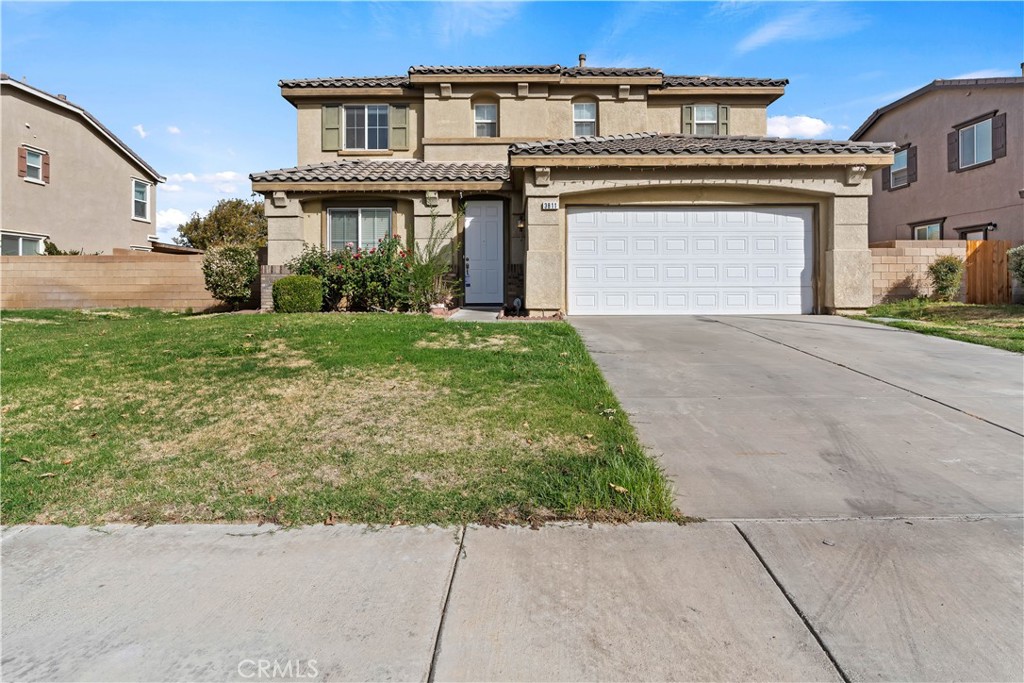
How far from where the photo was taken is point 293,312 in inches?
497

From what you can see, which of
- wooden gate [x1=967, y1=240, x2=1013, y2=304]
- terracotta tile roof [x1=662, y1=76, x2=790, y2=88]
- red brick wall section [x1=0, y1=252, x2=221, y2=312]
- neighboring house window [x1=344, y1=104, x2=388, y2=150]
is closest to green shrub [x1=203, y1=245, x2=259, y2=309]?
red brick wall section [x1=0, y1=252, x2=221, y2=312]

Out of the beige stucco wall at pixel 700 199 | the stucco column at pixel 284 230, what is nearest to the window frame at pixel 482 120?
the stucco column at pixel 284 230

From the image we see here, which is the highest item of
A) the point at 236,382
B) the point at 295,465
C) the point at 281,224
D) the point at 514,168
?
the point at 514,168

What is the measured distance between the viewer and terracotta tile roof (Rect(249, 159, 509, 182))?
1529cm

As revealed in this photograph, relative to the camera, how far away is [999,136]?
18.6 m

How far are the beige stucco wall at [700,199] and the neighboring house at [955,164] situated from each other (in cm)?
913

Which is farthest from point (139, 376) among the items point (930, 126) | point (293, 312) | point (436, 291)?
point (930, 126)

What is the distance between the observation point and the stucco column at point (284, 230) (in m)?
15.4

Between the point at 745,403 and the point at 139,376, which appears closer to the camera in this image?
the point at 745,403

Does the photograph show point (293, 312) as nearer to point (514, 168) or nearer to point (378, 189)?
point (378, 189)

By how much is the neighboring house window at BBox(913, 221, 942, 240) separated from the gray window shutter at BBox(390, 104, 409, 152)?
726 inches

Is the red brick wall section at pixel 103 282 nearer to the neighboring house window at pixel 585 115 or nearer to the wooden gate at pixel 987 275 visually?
the neighboring house window at pixel 585 115

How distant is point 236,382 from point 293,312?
648 centimetres

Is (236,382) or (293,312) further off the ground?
(293,312)
